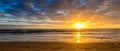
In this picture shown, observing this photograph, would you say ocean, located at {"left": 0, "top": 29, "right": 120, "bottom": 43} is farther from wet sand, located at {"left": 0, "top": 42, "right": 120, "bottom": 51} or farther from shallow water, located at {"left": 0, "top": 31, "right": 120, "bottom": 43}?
wet sand, located at {"left": 0, "top": 42, "right": 120, "bottom": 51}

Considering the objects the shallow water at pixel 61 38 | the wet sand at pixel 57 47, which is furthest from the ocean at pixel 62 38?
the wet sand at pixel 57 47

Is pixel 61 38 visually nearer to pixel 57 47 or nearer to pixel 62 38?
pixel 62 38

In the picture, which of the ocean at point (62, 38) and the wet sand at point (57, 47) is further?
the ocean at point (62, 38)

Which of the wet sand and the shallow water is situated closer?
the wet sand

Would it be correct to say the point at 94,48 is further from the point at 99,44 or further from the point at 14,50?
the point at 14,50

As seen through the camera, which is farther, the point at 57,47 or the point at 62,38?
the point at 62,38

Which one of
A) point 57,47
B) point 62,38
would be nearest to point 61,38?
point 62,38

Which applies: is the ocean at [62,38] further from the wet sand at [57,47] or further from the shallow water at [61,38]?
the wet sand at [57,47]

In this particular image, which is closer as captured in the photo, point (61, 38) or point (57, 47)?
point (57, 47)

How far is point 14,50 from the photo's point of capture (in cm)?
553

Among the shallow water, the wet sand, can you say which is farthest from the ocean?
the wet sand

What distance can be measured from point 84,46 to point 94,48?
0.27m

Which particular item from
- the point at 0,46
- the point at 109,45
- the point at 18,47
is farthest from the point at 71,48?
the point at 0,46

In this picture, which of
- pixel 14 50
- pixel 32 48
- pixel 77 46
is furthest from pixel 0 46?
pixel 77 46
